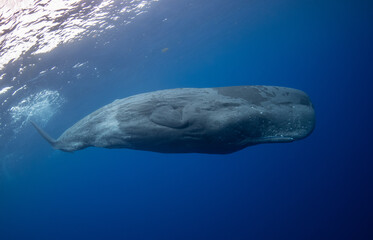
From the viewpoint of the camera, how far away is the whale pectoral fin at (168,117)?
340cm

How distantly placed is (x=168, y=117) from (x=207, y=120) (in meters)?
0.65

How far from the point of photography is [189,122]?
3373 millimetres

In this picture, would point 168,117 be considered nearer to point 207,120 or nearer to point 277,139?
point 207,120

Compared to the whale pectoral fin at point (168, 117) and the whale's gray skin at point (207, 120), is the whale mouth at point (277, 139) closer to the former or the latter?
the whale's gray skin at point (207, 120)

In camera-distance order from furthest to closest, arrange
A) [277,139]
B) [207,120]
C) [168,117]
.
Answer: [168,117]
[207,120]
[277,139]

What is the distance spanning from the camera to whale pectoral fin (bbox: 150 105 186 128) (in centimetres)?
340

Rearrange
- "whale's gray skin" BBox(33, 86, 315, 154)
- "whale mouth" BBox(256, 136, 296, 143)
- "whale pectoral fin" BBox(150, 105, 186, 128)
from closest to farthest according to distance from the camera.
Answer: "whale mouth" BBox(256, 136, 296, 143), "whale's gray skin" BBox(33, 86, 315, 154), "whale pectoral fin" BBox(150, 105, 186, 128)

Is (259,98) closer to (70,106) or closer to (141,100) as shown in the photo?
(141,100)

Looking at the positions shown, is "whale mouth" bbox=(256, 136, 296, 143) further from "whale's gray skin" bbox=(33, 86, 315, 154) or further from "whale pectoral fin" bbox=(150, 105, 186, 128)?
"whale pectoral fin" bbox=(150, 105, 186, 128)

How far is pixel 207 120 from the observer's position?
10.9 feet

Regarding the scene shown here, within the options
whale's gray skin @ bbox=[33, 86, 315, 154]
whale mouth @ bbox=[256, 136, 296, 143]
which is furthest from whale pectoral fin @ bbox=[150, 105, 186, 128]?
whale mouth @ bbox=[256, 136, 296, 143]

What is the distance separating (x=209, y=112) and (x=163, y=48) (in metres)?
23.8

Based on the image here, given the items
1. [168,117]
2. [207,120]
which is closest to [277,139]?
[207,120]

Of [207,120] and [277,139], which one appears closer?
[277,139]
